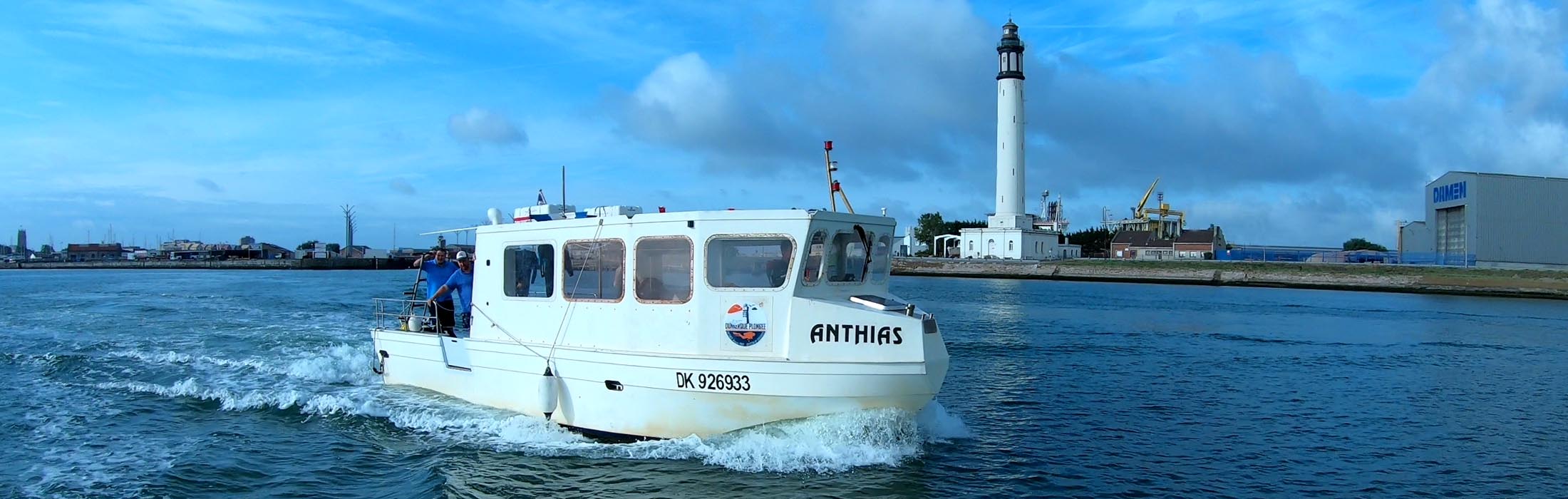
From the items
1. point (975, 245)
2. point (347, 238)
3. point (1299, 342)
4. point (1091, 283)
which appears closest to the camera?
point (1299, 342)

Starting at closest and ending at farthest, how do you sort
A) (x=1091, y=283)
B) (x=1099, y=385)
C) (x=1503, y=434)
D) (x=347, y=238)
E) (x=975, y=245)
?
(x=1503, y=434) < (x=1099, y=385) < (x=1091, y=283) < (x=975, y=245) < (x=347, y=238)

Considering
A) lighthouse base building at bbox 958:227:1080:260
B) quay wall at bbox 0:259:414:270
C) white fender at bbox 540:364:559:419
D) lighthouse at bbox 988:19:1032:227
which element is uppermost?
lighthouse at bbox 988:19:1032:227

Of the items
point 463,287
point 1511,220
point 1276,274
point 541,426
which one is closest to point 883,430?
point 541,426

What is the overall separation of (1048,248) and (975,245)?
739 cm

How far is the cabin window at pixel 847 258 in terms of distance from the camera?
10.8m

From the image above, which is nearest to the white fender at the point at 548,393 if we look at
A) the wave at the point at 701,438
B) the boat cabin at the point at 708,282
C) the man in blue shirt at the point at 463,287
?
the wave at the point at 701,438

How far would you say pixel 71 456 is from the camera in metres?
11.1

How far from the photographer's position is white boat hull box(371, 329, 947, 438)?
9.90 m

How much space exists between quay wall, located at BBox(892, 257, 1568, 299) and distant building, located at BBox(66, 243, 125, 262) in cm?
10252

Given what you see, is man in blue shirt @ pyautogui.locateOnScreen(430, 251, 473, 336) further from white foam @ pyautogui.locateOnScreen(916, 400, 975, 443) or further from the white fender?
white foam @ pyautogui.locateOnScreen(916, 400, 975, 443)

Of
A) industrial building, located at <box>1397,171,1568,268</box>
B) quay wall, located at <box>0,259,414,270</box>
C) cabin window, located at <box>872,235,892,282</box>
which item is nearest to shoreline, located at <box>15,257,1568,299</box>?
quay wall, located at <box>0,259,414,270</box>

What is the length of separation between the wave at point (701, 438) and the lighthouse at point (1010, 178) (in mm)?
68153

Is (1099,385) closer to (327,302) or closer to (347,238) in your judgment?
(327,302)

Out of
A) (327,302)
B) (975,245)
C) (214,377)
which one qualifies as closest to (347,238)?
(975,245)
